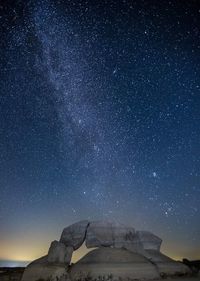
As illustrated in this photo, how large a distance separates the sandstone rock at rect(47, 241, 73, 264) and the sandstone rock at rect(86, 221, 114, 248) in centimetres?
314

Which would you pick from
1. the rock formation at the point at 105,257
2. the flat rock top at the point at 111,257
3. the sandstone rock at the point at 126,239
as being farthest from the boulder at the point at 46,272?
the sandstone rock at the point at 126,239

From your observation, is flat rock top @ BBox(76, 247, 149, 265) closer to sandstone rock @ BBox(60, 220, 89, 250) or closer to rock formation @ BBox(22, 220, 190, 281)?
rock formation @ BBox(22, 220, 190, 281)

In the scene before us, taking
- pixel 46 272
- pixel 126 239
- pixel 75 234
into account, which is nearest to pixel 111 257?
pixel 46 272

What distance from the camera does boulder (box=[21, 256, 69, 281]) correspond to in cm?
3281

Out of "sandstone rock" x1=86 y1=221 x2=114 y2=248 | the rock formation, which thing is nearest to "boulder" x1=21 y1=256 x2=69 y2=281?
the rock formation

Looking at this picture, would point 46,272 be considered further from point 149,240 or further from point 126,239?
point 149,240

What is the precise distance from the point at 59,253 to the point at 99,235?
19.5 ft

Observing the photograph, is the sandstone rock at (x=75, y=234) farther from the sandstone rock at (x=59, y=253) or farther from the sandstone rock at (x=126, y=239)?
the sandstone rock at (x=126, y=239)

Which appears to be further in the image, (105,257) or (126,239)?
(126,239)

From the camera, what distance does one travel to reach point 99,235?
133ft

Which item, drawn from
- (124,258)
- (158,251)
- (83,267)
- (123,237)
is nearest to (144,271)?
(124,258)

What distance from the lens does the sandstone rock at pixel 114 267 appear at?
1211 inches

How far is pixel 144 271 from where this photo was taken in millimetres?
31469

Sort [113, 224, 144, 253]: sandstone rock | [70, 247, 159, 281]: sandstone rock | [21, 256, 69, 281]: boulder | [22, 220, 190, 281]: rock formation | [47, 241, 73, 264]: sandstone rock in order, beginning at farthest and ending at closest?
[113, 224, 144, 253]: sandstone rock → [47, 241, 73, 264]: sandstone rock → [21, 256, 69, 281]: boulder → [22, 220, 190, 281]: rock formation → [70, 247, 159, 281]: sandstone rock
